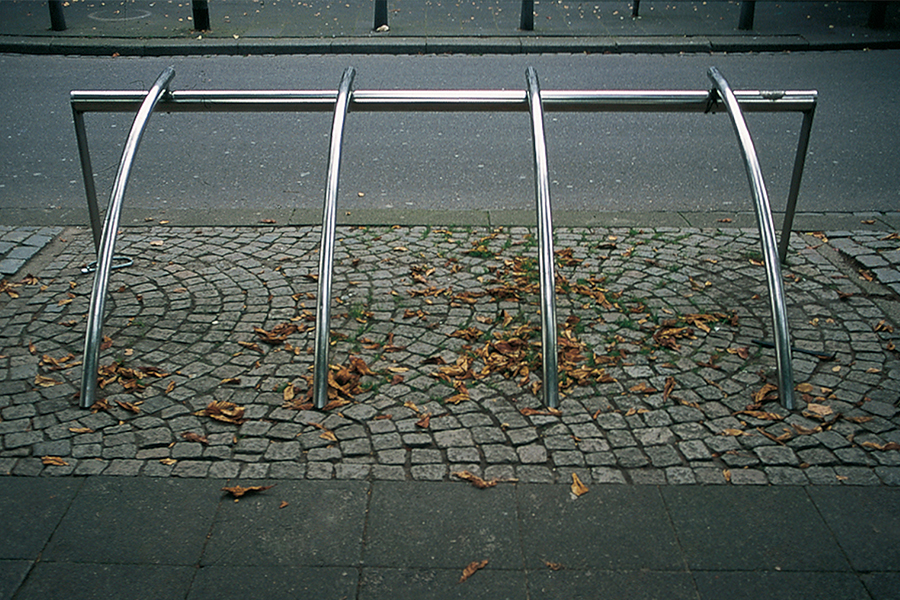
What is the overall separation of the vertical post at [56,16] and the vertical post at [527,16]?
669cm

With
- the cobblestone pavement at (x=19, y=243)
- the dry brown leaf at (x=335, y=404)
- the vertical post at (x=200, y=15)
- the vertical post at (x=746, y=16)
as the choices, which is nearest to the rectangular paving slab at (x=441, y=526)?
the dry brown leaf at (x=335, y=404)

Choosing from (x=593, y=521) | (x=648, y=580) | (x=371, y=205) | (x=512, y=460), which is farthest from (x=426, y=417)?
(x=371, y=205)

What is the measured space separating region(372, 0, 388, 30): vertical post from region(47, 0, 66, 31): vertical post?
4524 mm

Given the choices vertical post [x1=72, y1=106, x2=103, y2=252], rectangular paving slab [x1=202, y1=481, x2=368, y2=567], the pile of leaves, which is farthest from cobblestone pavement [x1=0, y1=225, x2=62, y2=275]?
rectangular paving slab [x1=202, y1=481, x2=368, y2=567]

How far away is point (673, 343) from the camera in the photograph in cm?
392

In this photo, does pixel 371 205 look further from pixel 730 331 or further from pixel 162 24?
pixel 162 24

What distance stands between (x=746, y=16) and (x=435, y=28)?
14.8ft

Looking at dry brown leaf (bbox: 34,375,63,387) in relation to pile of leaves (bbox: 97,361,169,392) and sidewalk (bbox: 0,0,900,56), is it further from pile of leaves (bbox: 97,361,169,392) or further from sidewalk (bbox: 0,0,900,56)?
sidewalk (bbox: 0,0,900,56)

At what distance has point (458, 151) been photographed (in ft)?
23.1

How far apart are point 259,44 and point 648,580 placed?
390 inches

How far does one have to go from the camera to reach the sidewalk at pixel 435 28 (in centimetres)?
1079

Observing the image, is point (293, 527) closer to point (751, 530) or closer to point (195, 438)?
point (195, 438)

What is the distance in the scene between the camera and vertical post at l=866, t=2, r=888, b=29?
37.9ft

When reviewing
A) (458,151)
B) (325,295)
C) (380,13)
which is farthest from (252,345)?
(380,13)
